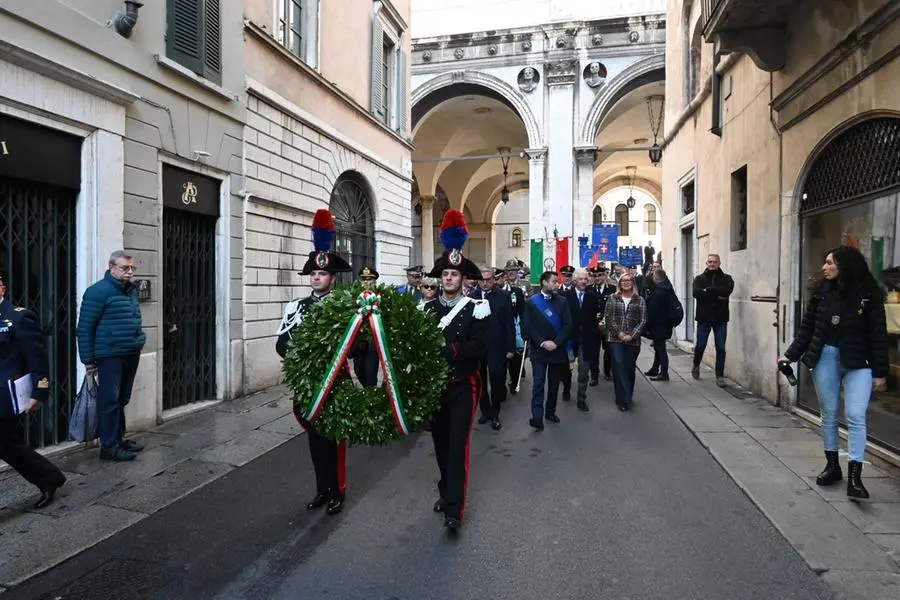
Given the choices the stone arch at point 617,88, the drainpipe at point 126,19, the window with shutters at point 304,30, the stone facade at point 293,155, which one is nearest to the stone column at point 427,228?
the stone arch at point 617,88

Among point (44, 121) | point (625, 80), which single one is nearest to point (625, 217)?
point (625, 80)

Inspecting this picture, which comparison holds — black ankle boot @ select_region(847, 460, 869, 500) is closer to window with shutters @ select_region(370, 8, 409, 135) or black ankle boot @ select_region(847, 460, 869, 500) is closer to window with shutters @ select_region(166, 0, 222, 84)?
window with shutters @ select_region(166, 0, 222, 84)

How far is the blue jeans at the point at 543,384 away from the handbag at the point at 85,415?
14.4 feet

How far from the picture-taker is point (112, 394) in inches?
218

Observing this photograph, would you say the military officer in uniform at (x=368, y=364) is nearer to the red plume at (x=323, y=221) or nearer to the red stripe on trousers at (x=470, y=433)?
the red stripe on trousers at (x=470, y=433)

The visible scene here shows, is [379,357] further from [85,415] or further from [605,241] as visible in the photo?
[605,241]

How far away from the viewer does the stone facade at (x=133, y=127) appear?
5504 millimetres

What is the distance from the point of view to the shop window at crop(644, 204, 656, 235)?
157ft

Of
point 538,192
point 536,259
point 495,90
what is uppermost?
point 495,90

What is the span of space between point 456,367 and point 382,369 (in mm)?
539

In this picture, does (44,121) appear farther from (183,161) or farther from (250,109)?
(250,109)

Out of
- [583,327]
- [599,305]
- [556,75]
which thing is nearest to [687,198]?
[599,305]

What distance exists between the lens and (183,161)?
7480 mm

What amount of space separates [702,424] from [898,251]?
2.65m
